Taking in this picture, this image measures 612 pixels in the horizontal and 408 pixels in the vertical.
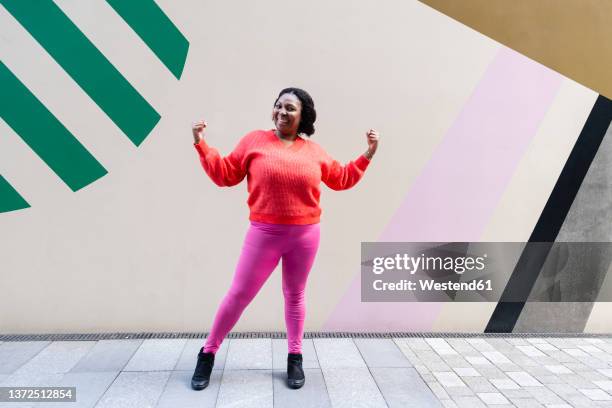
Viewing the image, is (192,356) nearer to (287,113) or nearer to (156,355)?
(156,355)

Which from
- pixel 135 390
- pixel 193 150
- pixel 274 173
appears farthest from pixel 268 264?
pixel 193 150

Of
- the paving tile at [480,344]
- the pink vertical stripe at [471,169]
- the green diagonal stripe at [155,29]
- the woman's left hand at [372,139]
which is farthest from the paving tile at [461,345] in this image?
the green diagonal stripe at [155,29]

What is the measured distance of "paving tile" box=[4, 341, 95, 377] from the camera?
267cm

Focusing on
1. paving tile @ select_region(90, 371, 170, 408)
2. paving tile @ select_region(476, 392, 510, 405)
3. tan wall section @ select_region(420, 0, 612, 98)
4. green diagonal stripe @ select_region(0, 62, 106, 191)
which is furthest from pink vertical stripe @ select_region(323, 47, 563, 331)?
green diagonal stripe @ select_region(0, 62, 106, 191)

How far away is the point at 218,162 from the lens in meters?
2.41

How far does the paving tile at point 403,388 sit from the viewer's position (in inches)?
95.0

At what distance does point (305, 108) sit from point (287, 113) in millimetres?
138

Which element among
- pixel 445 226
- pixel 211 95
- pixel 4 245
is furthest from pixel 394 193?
pixel 4 245

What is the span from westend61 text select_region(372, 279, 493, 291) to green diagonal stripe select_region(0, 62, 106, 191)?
81.6 inches

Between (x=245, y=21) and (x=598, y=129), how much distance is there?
262 centimetres

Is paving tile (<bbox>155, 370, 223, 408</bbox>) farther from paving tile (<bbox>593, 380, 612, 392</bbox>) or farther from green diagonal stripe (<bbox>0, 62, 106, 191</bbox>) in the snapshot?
paving tile (<bbox>593, 380, 612, 392</bbox>)

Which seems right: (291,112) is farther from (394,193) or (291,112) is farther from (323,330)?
(323,330)

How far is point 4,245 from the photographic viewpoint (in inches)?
Result: 123

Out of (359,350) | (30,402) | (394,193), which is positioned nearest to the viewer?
(30,402)
